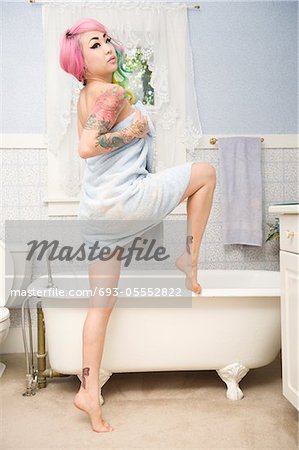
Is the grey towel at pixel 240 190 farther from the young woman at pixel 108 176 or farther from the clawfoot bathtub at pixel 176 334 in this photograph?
the young woman at pixel 108 176

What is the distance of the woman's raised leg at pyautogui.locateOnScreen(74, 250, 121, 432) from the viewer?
6.53ft

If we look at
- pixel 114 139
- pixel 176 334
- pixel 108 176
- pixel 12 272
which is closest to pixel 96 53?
pixel 114 139

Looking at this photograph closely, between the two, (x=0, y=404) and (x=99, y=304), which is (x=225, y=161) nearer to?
(x=99, y=304)

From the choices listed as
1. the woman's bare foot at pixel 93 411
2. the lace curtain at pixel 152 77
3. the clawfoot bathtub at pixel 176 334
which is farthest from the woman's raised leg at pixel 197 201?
the lace curtain at pixel 152 77

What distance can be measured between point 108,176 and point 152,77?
4.39 ft

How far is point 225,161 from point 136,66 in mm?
844

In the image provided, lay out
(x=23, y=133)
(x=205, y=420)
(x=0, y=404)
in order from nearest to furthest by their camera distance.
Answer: (x=205, y=420), (x=0, y=404), (x=23, y=133)

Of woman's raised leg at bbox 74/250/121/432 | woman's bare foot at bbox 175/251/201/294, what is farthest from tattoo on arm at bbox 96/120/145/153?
woman's bare foot at bbox 175/251/201/294

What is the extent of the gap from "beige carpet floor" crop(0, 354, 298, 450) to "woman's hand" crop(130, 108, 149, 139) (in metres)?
1.20

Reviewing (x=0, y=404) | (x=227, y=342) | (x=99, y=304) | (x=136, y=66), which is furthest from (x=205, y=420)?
(x=136, y=66)

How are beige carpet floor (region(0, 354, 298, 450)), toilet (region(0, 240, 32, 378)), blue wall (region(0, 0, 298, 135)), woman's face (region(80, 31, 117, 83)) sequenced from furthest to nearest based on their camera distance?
blue wall (region(0, 0, 298, 135)) < toilet (region(0, 240, 32, 378)) < woman's face (region(80, 31, 117, 83)) < beige carpet floor (region(0, 354, 298, 450))

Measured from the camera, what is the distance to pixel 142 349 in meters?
2.32

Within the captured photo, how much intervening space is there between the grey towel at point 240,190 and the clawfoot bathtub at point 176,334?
0.94 m

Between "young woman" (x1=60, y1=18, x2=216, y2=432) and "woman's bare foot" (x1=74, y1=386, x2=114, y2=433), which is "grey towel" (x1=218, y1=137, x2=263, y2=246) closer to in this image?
"young woman" (x1=60, y1=18, x2=216, y2=432)
